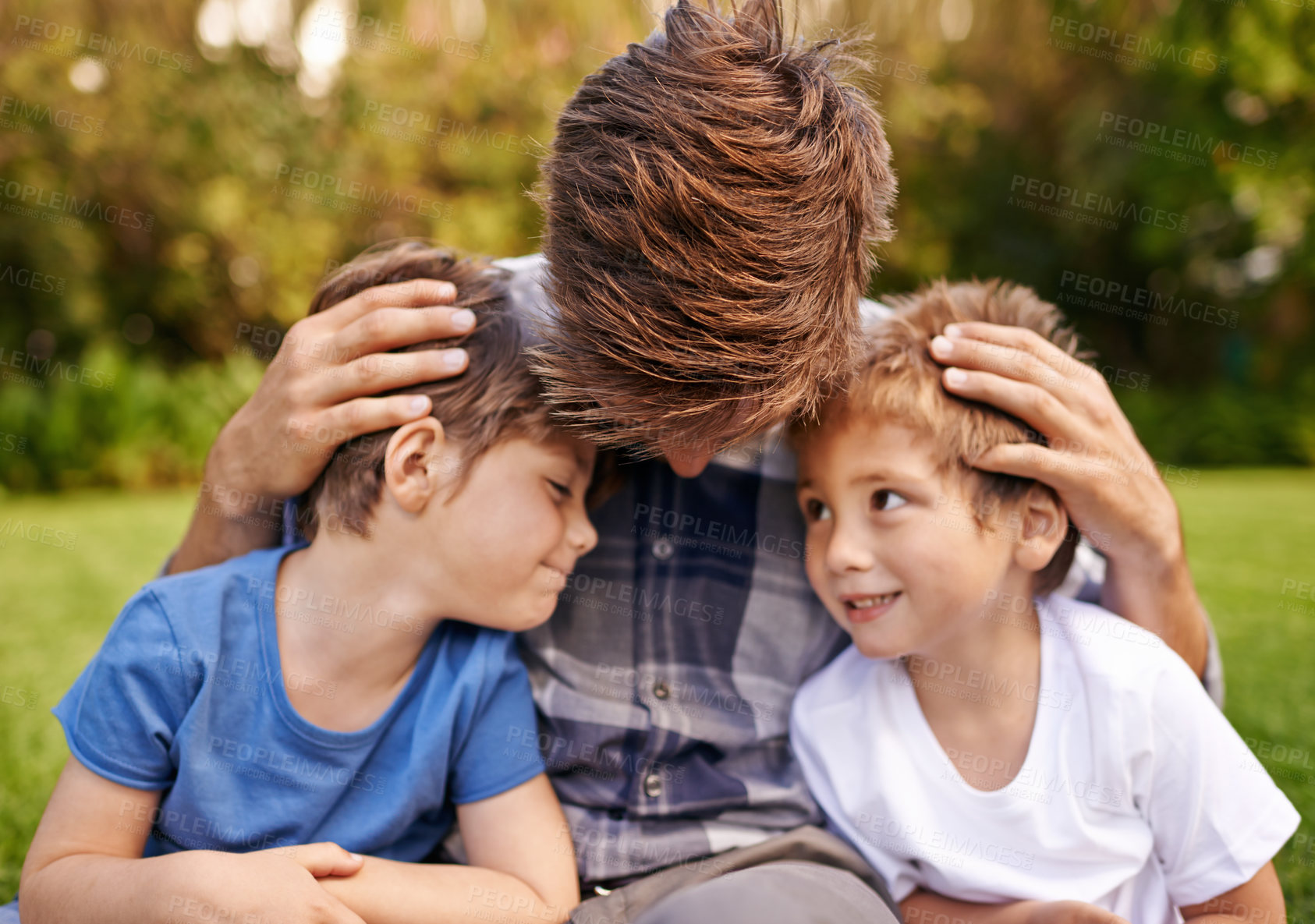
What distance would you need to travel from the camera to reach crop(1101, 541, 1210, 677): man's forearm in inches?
72.1

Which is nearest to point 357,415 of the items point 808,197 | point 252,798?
point 252,798

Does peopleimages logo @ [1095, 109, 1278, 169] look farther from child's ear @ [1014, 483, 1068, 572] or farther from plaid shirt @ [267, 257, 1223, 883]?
child's ear @ [1014, 483, 1068, 572]

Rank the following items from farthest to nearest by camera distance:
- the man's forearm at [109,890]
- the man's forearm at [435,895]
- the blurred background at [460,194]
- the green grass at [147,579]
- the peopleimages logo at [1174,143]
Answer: the peopleimages logo at [1174,143] < the blurred background at [460,194] < the green grass at [147,579] < the man's forearm at [435,895] < the man's forearm at [109,890]

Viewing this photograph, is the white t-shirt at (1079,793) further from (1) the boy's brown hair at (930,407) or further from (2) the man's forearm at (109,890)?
(2) the man's forearm at (109,890)

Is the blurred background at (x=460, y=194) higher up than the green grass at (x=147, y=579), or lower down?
higher up

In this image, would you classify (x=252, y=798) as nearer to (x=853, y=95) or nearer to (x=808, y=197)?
(x=808, y=197)

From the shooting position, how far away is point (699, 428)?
1573 mm

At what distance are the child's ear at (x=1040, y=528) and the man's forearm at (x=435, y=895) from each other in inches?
44.0

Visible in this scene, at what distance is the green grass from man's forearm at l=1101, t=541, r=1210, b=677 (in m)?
0.61

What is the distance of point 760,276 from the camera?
1490 mm

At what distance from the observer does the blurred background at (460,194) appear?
29.0ft

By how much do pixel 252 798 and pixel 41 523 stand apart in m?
6.18

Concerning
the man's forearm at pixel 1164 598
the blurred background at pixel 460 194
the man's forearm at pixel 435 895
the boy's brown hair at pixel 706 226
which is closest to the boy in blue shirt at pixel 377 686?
the man's forearm at pixel 435 895

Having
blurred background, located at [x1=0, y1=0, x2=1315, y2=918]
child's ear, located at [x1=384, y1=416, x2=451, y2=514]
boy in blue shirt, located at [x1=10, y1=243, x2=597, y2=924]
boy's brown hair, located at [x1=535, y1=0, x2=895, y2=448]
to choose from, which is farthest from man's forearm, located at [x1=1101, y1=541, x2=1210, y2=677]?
blurred background, located at [x1=0, y1=0, x2=1315, y2=918]
